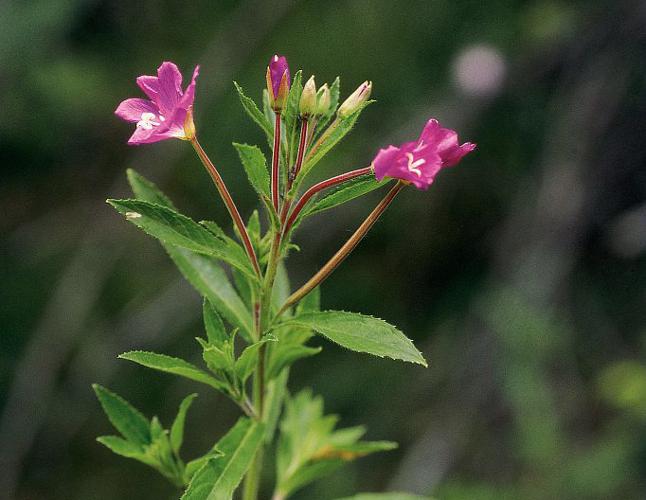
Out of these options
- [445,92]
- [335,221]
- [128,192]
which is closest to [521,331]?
[335,221]

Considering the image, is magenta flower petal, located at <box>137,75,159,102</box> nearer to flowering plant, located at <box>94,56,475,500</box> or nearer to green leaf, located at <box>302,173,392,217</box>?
flowering plant, located at <box>94,56,475,500</box>

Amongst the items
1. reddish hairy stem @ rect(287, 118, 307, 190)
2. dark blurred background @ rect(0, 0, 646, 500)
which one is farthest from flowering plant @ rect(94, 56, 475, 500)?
dark blurred background @ rect(0, 0, 646, 500)

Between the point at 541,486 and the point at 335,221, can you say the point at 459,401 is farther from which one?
the point at 335,221

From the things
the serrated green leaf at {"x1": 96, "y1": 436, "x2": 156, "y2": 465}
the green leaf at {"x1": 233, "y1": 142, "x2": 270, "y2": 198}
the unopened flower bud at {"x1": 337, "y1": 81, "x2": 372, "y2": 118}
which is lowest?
the serrated green leaf at {"x1": 96, "y1": 436, "x2": 156, "y2": 465}

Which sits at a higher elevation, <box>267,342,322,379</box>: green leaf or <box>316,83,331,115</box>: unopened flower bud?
<box>316,83,331,115</box>: unopened flower bud

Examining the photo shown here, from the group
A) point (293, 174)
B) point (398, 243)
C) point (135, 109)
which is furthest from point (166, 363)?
point (398, 243)
